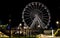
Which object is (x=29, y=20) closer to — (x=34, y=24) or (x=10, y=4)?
(x=34, y=24)

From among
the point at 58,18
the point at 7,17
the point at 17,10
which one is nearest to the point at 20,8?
the point at 17,10

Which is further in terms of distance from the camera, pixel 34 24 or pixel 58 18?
pixel 58 18

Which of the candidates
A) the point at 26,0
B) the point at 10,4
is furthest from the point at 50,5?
the point at 10,4

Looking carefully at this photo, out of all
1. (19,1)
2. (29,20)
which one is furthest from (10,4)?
(29,20)

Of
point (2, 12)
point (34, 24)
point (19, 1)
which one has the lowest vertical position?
point (34, 24)

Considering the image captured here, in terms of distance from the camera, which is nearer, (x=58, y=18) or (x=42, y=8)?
(x=42, y=8)

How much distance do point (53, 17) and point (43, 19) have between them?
1334mm

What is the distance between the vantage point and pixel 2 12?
48.9 ft

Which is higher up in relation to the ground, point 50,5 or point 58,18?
point 50,5

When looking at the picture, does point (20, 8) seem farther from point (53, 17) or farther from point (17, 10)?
point (53, 17)

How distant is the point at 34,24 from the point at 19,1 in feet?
9.97

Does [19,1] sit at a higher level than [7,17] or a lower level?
higher

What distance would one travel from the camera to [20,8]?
1488cm

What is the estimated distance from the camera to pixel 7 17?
14.8m
